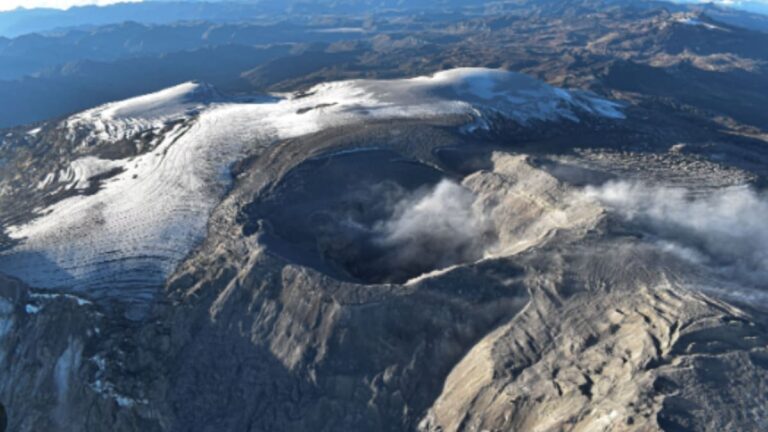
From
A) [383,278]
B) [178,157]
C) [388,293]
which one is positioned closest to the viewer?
[388,293]

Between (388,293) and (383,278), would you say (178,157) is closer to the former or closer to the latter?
(383,278)

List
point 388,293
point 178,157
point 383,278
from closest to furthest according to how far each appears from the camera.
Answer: point 388,293
point 383,278
point 178,157

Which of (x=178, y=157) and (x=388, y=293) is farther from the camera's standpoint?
(x=178, y=157)

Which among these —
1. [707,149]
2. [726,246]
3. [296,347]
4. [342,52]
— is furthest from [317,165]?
[342,52]

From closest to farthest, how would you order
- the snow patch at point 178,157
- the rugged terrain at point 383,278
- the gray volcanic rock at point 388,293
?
the gray volcanic rock at point 388,293 < the rugged terrain at point 383,278 < the snow patch at point 178,157

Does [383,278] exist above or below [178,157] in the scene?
below

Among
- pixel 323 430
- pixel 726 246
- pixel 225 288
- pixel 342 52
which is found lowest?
pixel 342 52

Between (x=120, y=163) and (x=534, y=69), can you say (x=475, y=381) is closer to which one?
(x=120, y=163)

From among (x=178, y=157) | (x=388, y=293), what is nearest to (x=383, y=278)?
(x=388, y=293)
